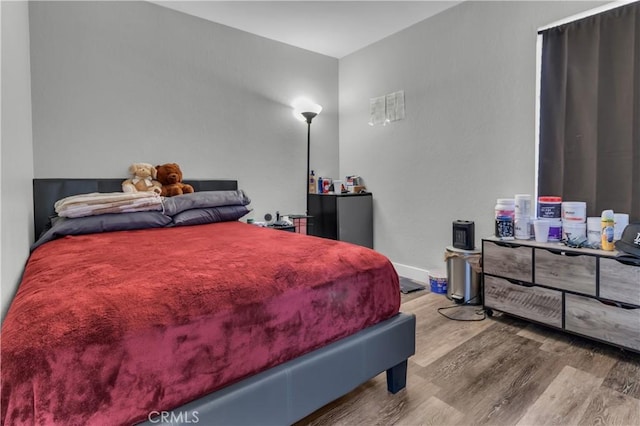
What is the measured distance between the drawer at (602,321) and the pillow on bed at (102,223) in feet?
8.76

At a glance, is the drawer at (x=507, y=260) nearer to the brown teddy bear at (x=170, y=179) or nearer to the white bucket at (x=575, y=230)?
the white bucket at (x=575, y=230)

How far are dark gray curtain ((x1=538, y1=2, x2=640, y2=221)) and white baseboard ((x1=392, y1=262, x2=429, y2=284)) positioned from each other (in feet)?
4.20

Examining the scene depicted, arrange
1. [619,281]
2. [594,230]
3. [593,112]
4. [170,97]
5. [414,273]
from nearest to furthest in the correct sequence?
1. [619,281]
2. [594,230]
3. [593,112]
4. [170,97]
5. [414,273]

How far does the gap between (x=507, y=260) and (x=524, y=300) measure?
0.27 metres

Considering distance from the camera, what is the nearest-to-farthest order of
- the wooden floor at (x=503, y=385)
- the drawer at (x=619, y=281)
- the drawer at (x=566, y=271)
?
the wooden floor at (x=503, y=385), the drawer at (x=619, y=281), the drawer at (x=566, y=271)

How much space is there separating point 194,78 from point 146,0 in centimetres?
68

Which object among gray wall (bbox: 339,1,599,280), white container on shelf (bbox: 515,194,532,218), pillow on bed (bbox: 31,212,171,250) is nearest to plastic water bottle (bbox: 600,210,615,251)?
white container on shelf (bbox: 515,194,532,218)

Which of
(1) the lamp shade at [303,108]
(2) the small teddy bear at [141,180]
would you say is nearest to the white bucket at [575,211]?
(1) the lamp shade at [303,108]

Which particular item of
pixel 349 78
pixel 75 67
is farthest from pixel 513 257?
pixel 75 67

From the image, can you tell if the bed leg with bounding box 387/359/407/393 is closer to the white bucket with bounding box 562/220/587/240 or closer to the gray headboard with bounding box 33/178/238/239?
the white bucket with bounding box 562/220/587/240

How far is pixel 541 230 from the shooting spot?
86.6 inches

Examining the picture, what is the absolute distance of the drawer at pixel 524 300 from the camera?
2045 millimetres

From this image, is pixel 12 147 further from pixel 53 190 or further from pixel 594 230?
pixel 594 230

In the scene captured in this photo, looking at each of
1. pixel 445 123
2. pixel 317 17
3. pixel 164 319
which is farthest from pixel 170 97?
pixel 164 319
